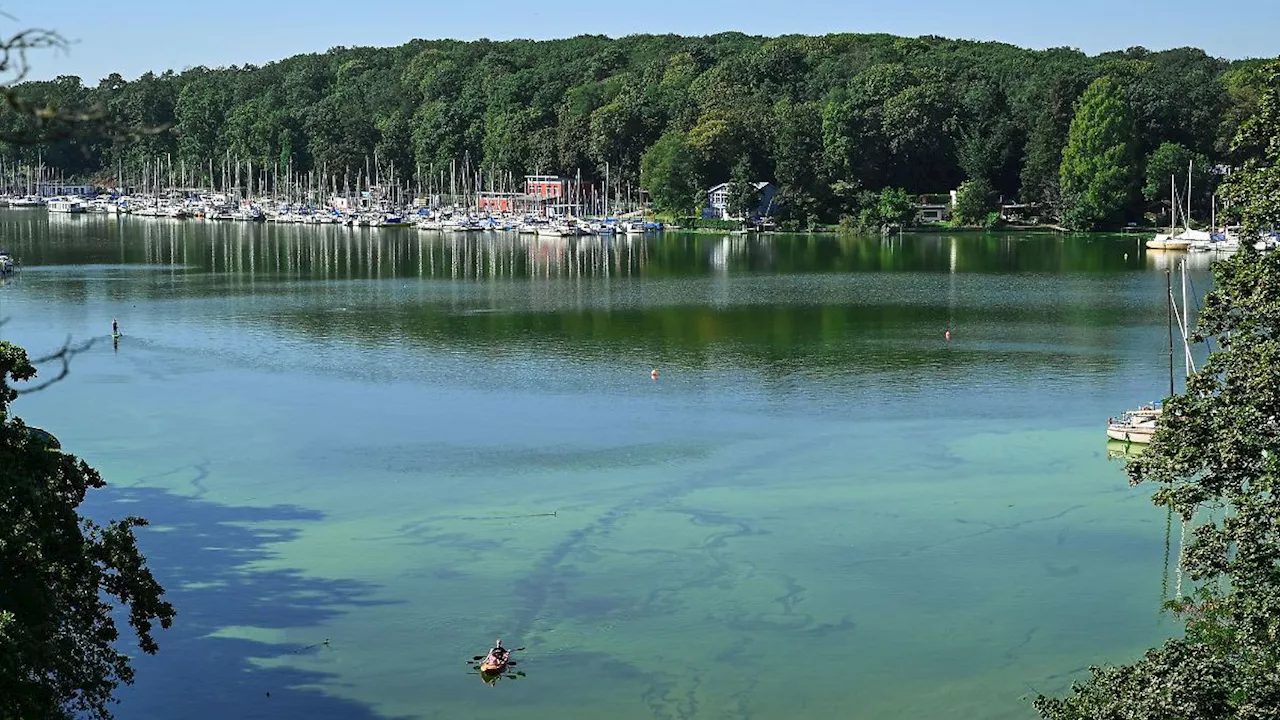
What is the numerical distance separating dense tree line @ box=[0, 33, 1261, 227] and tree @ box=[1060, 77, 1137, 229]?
0.38 ft

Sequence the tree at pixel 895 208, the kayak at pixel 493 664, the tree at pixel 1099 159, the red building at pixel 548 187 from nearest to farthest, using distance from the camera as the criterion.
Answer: the kayak at pixel 493 664 → the tree at pixel 1099 159 → the tree at pixel 895 208 → the red building at pixel 548 187

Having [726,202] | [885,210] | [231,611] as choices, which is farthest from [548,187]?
[231,611]

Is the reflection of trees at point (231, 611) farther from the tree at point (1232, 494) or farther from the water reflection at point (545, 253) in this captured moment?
the water reflection at point (545, 253)

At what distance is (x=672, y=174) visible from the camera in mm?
100438

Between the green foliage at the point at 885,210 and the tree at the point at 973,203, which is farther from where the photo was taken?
the tree at the point at 973,203

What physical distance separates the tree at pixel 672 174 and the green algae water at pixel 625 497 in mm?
43742

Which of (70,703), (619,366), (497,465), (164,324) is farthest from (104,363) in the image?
(70,703)

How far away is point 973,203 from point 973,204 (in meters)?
0.06

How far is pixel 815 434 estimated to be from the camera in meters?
32.3

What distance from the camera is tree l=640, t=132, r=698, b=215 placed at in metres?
99.9

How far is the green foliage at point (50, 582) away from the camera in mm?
12281

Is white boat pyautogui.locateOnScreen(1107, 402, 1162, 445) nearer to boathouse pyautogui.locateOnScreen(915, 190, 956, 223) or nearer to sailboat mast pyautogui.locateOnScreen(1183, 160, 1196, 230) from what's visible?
sailboat mast pyautogui.locateOnScreen(1183, 160, 1196, 230)

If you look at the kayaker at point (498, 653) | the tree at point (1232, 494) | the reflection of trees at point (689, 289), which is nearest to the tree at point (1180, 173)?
the reflection of trees at point (689, 289)


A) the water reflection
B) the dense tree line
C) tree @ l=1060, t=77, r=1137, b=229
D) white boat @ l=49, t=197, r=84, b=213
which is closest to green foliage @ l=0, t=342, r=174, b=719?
the water reflection
